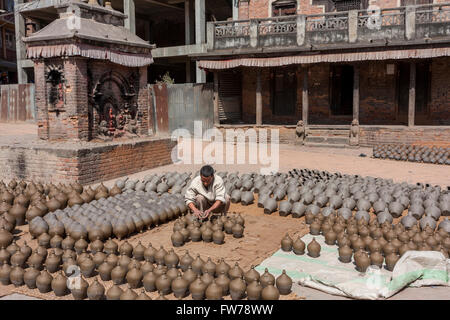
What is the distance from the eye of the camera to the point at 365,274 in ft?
16.3

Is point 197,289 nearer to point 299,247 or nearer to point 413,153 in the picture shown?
point 299,247

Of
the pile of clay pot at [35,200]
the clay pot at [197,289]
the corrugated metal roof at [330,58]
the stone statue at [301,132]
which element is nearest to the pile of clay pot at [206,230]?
the clay pot at [197,289]

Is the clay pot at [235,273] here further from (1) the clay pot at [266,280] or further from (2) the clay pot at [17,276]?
(2) the clay pot at [17,276]

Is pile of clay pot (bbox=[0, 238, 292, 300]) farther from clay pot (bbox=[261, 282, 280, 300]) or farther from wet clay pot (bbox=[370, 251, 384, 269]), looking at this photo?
wet clay pot (bbox=[370, 251, 384, 269])

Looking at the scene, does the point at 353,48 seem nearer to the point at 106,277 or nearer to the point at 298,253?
the point at 298,253

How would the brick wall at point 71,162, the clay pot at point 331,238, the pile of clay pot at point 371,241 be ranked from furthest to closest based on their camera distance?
the brick wall at point 71,162, the clay pot at point 331,238, the pile of clay pot at point 371,241

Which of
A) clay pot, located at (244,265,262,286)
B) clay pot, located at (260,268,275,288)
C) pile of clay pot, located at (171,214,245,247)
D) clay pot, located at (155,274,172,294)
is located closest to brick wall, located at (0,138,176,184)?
pile of clay pot, located at (171,214,245,247)

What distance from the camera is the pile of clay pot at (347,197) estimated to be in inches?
272

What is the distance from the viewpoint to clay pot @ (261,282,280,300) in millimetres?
4156

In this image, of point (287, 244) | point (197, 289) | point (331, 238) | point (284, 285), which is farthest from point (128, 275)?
point (331, 238)

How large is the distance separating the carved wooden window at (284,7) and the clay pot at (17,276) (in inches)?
699

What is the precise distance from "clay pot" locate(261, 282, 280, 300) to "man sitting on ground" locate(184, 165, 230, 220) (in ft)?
7.57

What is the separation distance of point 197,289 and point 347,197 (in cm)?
451
